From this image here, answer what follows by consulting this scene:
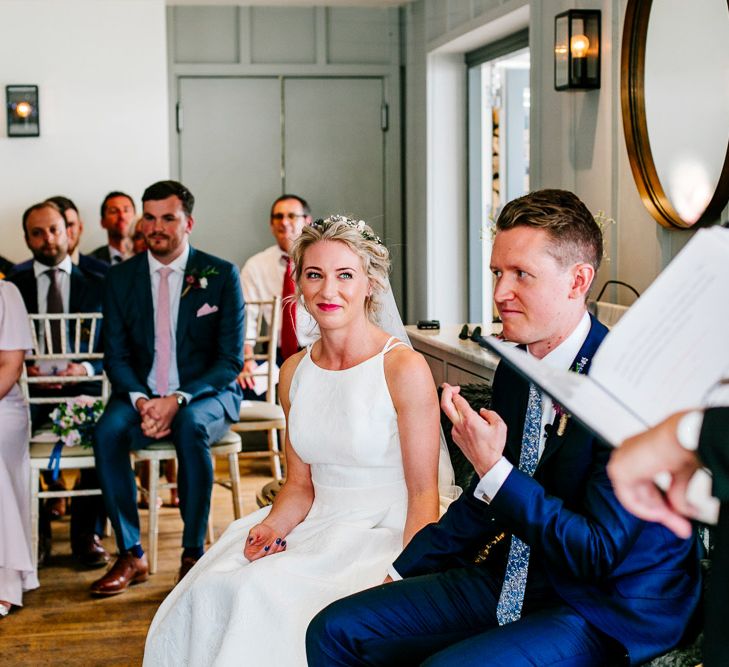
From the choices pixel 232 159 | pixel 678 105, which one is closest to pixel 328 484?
pixel 678 105

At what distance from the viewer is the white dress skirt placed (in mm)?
2209

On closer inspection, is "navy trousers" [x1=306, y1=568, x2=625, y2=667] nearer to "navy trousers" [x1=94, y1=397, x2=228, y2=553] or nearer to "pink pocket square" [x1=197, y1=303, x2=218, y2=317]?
"navy trousers" [x1=94, y1=397, x2=228, y2=553]

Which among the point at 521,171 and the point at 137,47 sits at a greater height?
the point at 137,47

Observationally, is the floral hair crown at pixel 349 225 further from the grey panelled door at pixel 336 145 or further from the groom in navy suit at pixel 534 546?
the grey panelled door at pixel 336 145

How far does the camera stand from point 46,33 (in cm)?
569

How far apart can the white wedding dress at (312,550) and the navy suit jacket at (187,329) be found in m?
1.47

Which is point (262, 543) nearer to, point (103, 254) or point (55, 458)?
point (55, 458)

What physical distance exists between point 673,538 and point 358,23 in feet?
18.9

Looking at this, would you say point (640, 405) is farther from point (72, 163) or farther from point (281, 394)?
point (72, 163)

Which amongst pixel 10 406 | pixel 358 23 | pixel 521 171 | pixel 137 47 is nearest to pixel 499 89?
pixel 521 171

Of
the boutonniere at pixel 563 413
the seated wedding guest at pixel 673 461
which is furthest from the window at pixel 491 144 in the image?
the seated wedding guest at pixel 673 461

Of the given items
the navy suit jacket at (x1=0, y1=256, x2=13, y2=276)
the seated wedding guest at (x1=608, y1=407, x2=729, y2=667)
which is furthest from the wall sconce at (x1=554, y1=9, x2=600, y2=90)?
the seated wedding guest at (x1=608, y1=407, x2=729, y2=667)

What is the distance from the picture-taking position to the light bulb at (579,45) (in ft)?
13.0

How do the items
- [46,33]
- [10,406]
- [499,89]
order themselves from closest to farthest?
[10,406] → [46,33] → [499,89]
